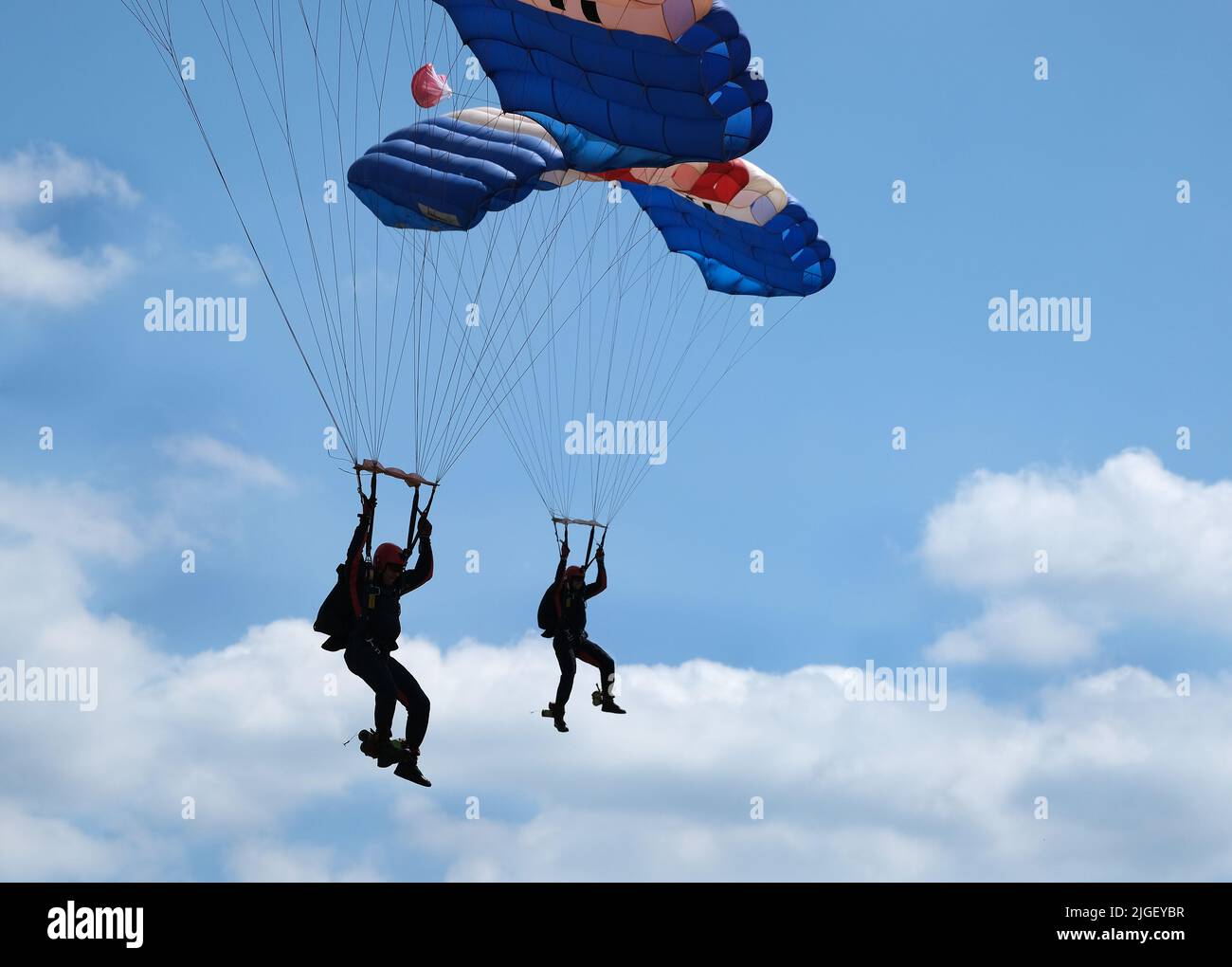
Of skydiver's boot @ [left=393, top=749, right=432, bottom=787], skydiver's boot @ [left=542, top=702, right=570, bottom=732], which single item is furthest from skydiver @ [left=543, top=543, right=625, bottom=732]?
skydiver's boot @ [left=393, top=749, right=432, bottom=787]

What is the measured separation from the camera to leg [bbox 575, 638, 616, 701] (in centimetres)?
2012

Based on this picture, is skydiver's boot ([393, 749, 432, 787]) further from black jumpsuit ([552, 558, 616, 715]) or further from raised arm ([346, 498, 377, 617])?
black jumpsuit ([552, 558, 616, 715])

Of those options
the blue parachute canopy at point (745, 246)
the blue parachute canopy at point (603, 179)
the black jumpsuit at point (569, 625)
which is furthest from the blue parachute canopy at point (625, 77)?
the black jumpsuit at point (569, 625)

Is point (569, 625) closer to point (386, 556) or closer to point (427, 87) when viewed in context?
point (386, 556)

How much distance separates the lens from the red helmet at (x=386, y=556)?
Answer: 15219 mm

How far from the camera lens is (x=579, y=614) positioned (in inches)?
784

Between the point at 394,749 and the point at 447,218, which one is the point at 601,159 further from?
the point at 394,749

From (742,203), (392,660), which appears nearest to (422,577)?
(392,660)

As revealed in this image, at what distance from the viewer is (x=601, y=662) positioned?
66.3 feet

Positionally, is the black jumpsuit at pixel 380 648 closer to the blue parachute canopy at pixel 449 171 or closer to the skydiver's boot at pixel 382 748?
the skydiver's boot at pixel 382 748

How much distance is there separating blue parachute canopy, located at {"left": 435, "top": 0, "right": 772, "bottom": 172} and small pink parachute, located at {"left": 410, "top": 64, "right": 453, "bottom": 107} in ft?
6.41

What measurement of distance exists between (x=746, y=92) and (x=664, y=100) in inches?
31.2

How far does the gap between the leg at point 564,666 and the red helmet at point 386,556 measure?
484 cm

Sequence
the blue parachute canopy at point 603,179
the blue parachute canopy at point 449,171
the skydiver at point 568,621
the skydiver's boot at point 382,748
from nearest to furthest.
Answer: 1. the skydiver's boot at point 382,748
2. the blue parachute canopy at point 449,171
3. the blue parachute canopy at point 603,179
4. the skydiver at point 568,621
